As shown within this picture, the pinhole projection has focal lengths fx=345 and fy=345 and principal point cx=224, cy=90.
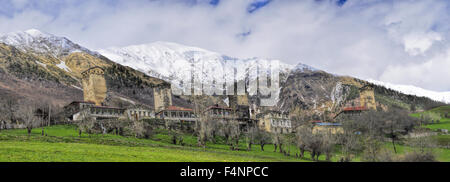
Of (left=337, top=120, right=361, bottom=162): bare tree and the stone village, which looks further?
the stone village

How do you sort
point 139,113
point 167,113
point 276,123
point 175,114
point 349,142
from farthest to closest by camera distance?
point 276,123, point 175,114, point 167,113, point 139,113, point 349,142

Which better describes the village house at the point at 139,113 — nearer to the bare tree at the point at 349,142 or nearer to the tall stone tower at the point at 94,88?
the tall stone tower at the point at 94,88

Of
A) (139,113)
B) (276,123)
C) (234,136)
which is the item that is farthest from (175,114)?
(276,123)

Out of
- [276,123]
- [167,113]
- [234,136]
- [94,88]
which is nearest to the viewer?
[234,136]

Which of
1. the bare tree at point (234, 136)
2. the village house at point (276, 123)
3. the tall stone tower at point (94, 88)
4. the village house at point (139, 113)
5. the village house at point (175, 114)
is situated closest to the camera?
the bare tree at point (234, 136)

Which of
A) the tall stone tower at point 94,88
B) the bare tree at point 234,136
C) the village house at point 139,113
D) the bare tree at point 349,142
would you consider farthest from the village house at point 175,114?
the bare tree at point 349,142

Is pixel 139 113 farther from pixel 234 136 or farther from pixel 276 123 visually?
pixel 276 123

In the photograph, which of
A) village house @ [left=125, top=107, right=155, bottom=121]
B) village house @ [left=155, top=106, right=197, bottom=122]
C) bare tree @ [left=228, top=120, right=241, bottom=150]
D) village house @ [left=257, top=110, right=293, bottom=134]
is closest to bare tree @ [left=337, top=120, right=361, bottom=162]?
bare tree @ [left=228, top=120, right=241, bottom=150]

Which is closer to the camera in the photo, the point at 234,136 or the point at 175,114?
the point at 234,136

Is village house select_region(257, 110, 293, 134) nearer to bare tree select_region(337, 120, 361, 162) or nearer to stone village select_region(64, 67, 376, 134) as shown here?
stone village select_region(64, 67, 376, 134)

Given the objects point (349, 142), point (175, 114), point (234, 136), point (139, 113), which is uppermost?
point (139, 113)

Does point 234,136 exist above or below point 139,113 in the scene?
below

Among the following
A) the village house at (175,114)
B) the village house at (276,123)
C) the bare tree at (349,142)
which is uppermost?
the village house at (175,114)
